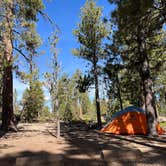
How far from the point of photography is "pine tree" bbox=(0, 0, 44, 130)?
10406 millimetres

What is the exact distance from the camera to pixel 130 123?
1442 cm

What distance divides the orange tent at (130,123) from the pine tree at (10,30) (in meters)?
6.16

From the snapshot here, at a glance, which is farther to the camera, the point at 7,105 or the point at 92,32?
the point at 92,32

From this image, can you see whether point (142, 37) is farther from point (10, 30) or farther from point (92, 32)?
point (92, 32)

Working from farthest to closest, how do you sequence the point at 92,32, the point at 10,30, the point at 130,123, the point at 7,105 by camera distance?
the point at 92,32
the point at 7,105
the point at 130,123
the point at 10,30

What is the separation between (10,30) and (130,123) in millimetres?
8259

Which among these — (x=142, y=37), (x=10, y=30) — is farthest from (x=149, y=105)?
(x=10, y=30)

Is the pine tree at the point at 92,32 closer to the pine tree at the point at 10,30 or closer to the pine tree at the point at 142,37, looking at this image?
the pine tree at the point at 142,37

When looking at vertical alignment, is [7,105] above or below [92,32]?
below

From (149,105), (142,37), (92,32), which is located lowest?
(149,105)

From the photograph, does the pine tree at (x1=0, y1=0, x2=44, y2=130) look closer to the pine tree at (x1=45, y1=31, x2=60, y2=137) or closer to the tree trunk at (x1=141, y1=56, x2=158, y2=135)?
the pine tree at (x1=45, y1=31, x2=60, y2=137)

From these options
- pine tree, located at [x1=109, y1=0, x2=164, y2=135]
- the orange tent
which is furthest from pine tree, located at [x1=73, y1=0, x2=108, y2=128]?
the orange tent

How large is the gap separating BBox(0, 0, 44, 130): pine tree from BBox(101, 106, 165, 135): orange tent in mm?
6160

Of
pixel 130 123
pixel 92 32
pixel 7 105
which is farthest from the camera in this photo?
pixel 92 32
